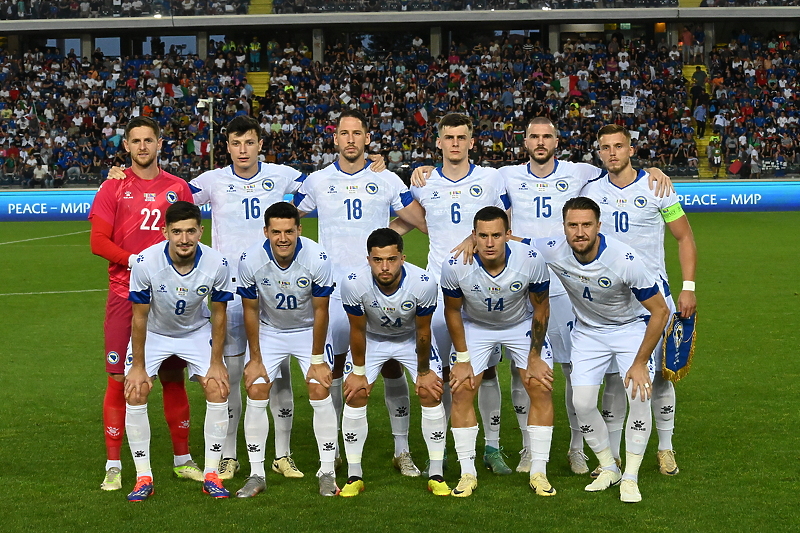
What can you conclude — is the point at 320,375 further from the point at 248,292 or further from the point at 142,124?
the point at 142,124

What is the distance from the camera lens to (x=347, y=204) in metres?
6.72

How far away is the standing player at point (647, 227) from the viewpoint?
6.29 meters

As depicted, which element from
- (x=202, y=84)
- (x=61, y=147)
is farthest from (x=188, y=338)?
(x=202, y=84)

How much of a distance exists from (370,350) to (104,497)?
6.24ft

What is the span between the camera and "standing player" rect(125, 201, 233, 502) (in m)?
5.79

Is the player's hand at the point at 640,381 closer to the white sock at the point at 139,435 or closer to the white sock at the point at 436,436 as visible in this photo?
the white sock at the point at 436,436

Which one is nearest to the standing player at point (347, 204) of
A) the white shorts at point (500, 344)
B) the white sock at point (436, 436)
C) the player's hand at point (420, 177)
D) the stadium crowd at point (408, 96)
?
the player's hand at point (420, 177)

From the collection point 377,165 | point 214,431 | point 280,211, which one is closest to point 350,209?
point 377,165

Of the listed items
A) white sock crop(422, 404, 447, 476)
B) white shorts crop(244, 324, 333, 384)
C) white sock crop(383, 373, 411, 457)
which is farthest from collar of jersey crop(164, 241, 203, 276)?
white sock crop(422, 404, 447, 476)

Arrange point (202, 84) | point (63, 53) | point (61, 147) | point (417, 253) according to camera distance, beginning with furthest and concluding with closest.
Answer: point (63, 53) < point (202, 84) < point (61, 147) < point (417, 253)

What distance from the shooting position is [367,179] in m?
6.77

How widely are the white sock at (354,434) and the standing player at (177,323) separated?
0.78m

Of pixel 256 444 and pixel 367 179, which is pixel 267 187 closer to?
pixel 367 179

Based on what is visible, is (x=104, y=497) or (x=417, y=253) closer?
(x=104, y=497)
